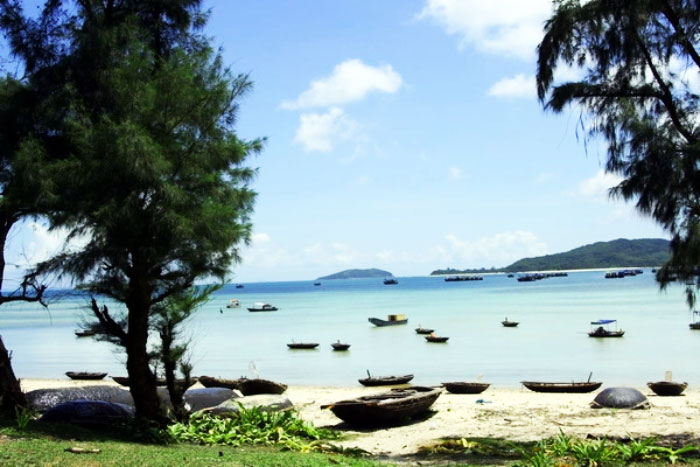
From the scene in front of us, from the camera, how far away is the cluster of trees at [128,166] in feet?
32.6

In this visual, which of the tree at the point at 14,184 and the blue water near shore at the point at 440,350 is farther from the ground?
the tree at the point at 14,184

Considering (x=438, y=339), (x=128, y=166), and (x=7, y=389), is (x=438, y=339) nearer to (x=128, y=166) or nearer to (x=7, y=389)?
(x=7, y=389)

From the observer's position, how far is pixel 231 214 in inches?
423

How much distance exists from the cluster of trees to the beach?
4.00 metres

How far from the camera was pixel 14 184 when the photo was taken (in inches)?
404

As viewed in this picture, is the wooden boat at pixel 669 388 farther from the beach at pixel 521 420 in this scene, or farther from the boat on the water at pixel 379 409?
the boat on the water at pixel 379 409

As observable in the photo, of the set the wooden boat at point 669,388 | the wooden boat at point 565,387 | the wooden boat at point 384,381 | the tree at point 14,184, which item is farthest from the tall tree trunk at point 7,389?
the wooden boat at point 669,388

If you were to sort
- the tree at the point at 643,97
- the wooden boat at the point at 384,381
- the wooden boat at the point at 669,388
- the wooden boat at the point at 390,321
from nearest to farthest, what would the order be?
the tree at the point at 643,97
the wooden boat at the point at 669,388
the wooden boat at the point at 384,381
the wooden boat at the point at 390,321

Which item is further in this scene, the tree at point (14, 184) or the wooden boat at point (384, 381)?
the wooden boat at point (384, 381)

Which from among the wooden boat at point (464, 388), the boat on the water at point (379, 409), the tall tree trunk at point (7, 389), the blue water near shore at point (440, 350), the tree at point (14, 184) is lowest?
the blue water near shore at point (440, 350)

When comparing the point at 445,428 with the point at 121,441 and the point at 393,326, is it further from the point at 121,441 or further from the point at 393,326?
the point at 393,326

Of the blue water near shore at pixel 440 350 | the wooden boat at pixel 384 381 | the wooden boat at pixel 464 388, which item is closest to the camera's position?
the wooden boat at pixel 464 388

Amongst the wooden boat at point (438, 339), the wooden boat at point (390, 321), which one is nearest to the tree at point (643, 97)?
the wooden boat at point (438, 339)

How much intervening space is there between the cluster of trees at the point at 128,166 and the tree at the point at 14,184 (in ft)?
0.07
